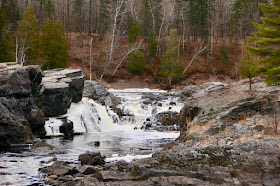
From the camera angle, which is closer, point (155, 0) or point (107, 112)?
point (107, 112)

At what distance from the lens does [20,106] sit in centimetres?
1530

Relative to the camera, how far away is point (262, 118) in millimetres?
11195

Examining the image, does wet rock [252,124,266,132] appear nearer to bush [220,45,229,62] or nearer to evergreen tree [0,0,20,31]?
evergreen tree [0,0,20,31]

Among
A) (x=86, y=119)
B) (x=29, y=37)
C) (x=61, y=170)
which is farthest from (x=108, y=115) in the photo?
(x=29, y=37)

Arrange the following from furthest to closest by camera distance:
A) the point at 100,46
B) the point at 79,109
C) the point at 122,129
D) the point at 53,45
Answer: the point at 100,46
the point at 53,45
the point at 122,129
the point at 79,109

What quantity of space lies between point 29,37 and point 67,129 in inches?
907

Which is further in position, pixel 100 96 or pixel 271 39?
pixel 100 96

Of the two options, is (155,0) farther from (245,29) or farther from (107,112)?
(107,112)

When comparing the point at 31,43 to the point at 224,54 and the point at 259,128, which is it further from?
the point at 224,54

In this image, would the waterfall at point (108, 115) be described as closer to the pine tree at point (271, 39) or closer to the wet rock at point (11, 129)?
the wet rock at point (11, 129)

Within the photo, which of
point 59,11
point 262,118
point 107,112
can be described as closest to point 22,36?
point 107,112

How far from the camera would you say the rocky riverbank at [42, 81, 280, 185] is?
A: 6668 millimetres

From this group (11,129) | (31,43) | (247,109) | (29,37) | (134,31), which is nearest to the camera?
(247,109)

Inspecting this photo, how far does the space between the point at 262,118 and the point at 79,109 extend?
12841 mm
